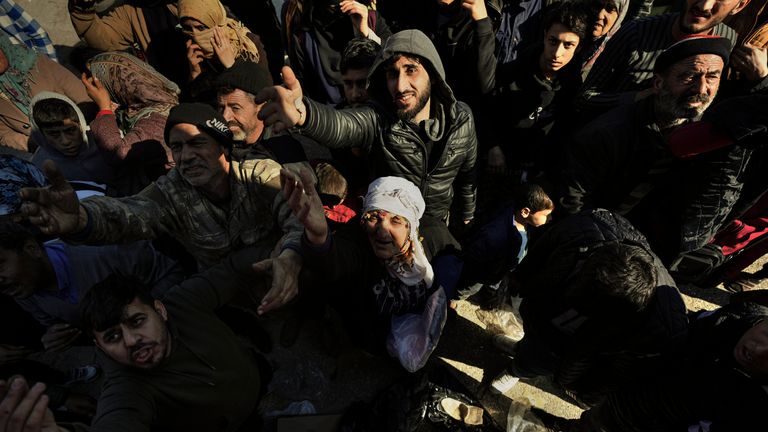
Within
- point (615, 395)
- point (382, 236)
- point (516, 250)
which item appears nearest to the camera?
point (615, 395)

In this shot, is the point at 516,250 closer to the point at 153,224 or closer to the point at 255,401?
the point at 255,401

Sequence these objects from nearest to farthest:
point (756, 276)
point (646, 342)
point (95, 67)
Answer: point (646, 342) → point (95, 67) → point (756, 276)

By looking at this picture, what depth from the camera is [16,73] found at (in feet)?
11.2

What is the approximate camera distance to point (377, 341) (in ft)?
9.18

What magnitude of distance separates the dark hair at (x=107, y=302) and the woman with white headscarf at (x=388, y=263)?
920mm

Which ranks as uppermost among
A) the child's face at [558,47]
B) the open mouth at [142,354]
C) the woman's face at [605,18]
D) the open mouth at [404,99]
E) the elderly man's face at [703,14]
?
the elderly man's face at [703,14]

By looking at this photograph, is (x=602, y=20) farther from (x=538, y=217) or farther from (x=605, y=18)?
(x=538, y=217)

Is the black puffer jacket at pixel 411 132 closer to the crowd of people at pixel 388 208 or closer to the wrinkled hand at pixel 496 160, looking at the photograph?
the crowd of people at pixel 388 208

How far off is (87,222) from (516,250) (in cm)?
285

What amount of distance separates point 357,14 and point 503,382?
3.61m

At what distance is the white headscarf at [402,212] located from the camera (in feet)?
7.75

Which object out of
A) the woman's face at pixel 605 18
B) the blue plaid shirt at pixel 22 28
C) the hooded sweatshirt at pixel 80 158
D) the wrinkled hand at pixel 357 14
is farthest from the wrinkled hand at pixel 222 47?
the woman's face at pixel 605 18

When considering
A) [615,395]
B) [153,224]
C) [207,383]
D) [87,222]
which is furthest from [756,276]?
[87,222]

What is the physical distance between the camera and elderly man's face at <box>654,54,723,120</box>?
2.41 meters
